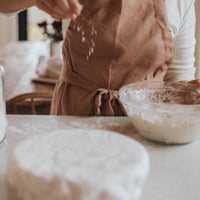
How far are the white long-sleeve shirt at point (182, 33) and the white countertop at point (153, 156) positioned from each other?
322 millimetres

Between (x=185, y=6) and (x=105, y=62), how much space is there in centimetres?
32

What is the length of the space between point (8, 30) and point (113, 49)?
495cm

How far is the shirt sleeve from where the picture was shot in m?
0.89

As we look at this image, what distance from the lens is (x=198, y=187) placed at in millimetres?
449

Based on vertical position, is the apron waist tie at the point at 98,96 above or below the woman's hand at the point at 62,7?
below

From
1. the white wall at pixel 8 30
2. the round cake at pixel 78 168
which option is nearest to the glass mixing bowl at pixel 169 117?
the round cake at pixel 78 168

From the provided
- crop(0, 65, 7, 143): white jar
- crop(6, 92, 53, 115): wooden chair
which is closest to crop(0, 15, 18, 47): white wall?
crop(6, 92, 53, 115): wooden chair

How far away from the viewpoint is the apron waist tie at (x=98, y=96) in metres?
0.82

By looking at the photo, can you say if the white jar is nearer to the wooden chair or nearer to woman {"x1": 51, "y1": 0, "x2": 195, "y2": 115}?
woman {"x1": 51, "y1": 0, "x2": 195, "y2": 115}

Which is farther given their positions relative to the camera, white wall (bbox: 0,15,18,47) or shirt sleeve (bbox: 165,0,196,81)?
white wall (bbox: 0,15,18,47)

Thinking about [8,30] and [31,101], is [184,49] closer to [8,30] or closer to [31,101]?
[31,101]

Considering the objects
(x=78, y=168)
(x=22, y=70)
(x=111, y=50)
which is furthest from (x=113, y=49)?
(x=22, y=70)

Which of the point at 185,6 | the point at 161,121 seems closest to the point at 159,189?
the point at 161,121

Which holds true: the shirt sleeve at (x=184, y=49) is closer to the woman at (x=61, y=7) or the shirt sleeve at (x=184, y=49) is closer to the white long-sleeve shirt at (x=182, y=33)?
the white long-sleeve shirt at (x=182, y=33)
